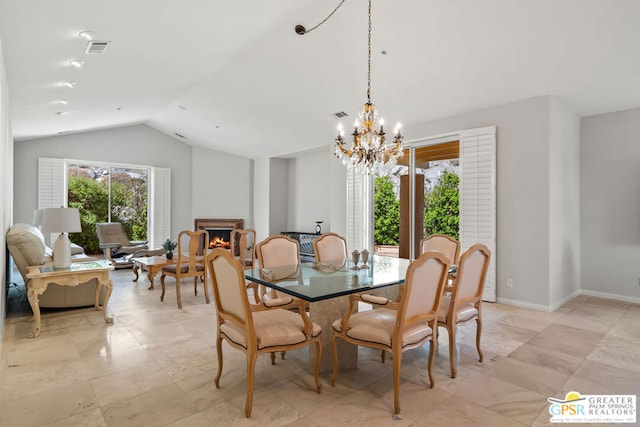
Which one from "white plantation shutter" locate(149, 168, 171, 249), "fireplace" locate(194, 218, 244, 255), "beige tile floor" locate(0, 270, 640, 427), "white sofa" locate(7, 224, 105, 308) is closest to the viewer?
"beige tile floor" locate(0, 270, 640, 427)

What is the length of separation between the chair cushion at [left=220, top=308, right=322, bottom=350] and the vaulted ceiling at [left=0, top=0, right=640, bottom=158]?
8.49ft

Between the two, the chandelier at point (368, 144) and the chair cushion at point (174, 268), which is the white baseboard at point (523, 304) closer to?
the chandelier at point (368, 144)

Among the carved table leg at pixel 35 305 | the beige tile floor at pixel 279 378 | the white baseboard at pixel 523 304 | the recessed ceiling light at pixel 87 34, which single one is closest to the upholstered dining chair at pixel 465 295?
the beige tile floor at pixel 279 378

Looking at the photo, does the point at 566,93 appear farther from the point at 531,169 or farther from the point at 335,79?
the point at 335,79

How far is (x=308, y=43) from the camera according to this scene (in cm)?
409

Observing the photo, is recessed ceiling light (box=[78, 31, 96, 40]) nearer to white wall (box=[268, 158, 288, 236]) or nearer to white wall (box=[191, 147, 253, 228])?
white wall (box=[268, 158, 288, 236])

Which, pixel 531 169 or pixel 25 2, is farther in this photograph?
pixel 531 169

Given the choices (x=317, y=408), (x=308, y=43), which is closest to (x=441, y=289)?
(x=317, y=408)

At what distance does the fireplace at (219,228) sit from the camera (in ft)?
29.4

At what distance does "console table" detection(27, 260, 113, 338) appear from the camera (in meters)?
3.37

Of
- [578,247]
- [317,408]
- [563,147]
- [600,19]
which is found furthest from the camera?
[578,247]

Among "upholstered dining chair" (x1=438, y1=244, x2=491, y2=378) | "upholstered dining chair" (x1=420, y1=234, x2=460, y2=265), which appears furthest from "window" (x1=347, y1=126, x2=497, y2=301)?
"upholstered dining chair" (x1=438, y1=244, x2=491, y2=378)

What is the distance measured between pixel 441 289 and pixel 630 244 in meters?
4.21

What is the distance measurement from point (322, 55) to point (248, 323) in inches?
135
